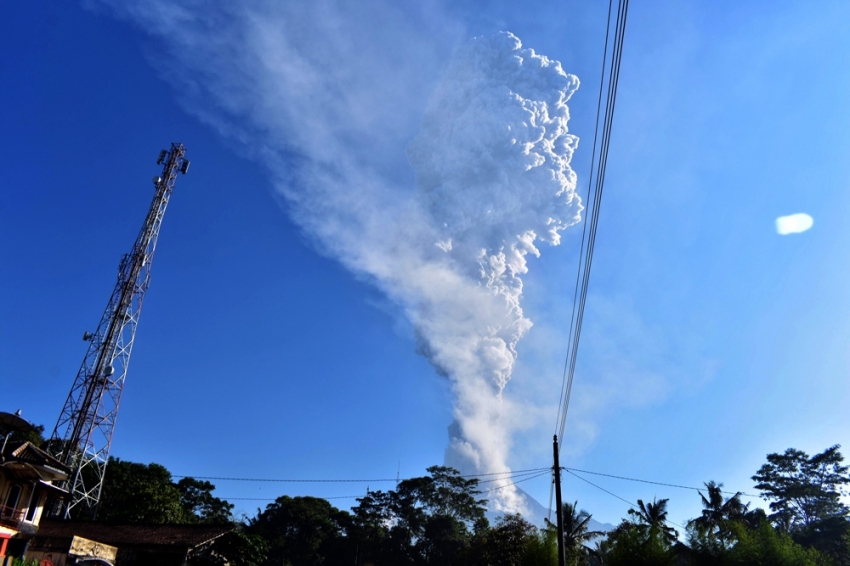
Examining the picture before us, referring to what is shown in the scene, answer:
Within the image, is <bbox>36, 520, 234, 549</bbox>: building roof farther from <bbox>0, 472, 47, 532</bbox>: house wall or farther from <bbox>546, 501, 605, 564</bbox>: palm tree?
<bbox>546, 501, 605, 564</bbox>: palm tree

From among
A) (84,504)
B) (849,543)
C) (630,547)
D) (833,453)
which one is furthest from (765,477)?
(84,504)

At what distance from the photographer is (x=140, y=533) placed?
34.0m

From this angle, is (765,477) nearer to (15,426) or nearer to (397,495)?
(397,495)

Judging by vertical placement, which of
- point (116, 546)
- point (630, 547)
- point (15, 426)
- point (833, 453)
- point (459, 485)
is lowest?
point (116, 546)

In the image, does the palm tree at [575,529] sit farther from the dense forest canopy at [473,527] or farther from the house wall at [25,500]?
the house wall at [25,500]

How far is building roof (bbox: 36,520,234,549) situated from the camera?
32312mm

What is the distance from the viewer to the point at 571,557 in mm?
41719

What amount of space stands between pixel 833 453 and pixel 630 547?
145 ft

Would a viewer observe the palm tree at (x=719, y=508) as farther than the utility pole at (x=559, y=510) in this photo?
Yes

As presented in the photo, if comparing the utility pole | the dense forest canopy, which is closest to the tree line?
the dense forest canopy

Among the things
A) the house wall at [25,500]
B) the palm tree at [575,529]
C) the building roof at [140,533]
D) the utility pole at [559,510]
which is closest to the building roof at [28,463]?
the house wall at [25,500]

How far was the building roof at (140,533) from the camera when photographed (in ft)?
106

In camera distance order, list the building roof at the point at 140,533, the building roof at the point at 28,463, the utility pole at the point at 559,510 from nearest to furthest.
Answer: the utility pole at the point at 559,510 < the building roof at the point at 28,463 < the building roof at the point at 140,533

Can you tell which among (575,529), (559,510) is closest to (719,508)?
(575,529)
